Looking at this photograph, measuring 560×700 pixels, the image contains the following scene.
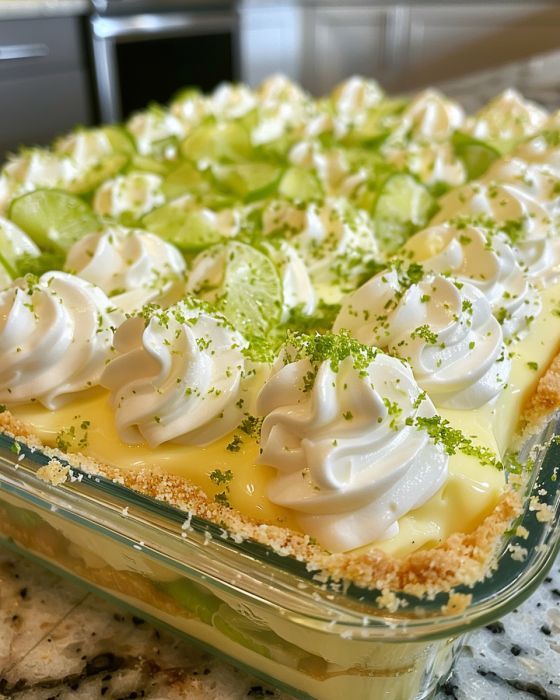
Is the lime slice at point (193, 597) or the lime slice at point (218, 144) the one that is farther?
the lime slice at point (218, 144)

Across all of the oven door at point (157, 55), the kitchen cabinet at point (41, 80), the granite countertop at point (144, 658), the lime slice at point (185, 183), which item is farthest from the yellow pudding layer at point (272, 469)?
the oven door at point (157, 55)

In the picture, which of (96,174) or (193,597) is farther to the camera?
(96,174)

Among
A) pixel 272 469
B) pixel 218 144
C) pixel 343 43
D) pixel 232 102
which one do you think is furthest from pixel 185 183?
pixel 343 43

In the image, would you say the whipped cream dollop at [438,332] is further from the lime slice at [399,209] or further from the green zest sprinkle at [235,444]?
the lime slice at [399,209]

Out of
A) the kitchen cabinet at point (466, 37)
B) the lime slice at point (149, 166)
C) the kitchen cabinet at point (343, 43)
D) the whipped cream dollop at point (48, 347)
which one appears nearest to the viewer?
the whipped cream dollop at point (48, 347)

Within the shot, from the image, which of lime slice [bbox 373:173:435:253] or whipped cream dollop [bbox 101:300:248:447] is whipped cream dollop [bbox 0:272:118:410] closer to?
whipped cream dollop [bbox 101:300:248:447]

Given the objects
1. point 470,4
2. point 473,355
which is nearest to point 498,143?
point 473,355

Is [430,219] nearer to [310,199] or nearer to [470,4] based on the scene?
[310,199]

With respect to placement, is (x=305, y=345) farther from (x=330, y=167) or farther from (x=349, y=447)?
(x=330, y=167)

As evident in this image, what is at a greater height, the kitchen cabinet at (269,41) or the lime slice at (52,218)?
the lime slice at (52,218)
